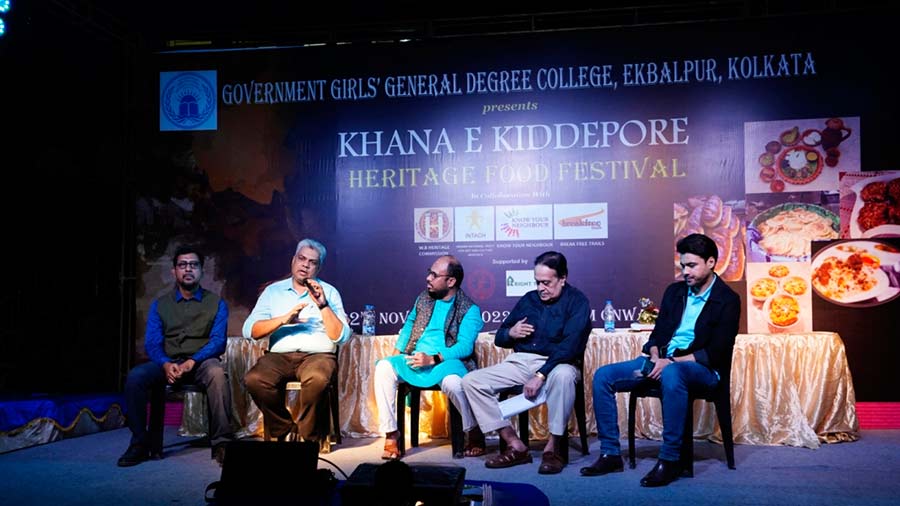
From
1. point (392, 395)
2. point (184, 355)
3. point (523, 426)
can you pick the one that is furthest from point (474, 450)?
point (184, 355)

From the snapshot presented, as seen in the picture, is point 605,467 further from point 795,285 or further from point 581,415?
point 795,285

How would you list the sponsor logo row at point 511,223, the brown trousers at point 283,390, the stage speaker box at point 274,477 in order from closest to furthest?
1. the stage speaker box at point 274,477
2. the brown trousers at point 283,390
3. the sponsor logo row at point 511,223

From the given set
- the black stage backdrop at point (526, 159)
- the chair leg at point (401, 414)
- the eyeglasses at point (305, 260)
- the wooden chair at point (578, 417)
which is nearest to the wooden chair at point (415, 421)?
the chair leg at point (401, 414)

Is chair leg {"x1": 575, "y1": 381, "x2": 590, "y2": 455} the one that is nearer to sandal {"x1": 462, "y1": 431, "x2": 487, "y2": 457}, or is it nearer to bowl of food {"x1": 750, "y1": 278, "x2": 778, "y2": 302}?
sandal {"x1": 462, "y1": 431, "x2": 487, "y2": 457}

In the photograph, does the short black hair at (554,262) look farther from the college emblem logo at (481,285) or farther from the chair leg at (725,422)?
the college emblem logo at (481,285)

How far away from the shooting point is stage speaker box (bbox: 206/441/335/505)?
2.31 meters

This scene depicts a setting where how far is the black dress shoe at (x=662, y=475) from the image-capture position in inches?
152

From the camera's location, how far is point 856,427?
16.6 ft

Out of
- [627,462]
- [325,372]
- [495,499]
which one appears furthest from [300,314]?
[495,499]

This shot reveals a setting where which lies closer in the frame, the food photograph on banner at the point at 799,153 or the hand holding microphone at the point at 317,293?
the hand holding microphone at the point at 317,293

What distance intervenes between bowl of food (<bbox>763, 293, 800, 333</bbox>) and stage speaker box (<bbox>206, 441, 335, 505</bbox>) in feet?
14.2

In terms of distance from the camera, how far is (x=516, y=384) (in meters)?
4.58

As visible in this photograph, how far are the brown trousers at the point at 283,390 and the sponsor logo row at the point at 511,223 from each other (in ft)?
5.80

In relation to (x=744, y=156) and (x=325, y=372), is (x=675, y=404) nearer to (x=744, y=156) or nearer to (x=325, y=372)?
(x=325, y=372)
